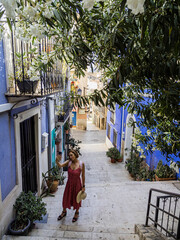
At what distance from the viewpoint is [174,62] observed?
6.74ft

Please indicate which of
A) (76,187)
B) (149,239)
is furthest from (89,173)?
(149,239)

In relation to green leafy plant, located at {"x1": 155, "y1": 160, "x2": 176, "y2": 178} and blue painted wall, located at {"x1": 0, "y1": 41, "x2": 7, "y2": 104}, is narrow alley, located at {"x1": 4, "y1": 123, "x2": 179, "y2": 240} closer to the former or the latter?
green leafy plant, located at {"x1": 155, "y1": 160, "x2": 176, "y2": 178}

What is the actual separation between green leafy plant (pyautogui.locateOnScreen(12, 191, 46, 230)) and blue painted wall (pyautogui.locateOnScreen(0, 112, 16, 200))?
0.36 metres

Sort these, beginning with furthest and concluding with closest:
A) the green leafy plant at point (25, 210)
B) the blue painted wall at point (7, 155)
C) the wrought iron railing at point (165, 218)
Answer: the green leafy plant at point (25, 210), the blue painted wall at point (7, 155), the wrought iron railing at point (165, 218)

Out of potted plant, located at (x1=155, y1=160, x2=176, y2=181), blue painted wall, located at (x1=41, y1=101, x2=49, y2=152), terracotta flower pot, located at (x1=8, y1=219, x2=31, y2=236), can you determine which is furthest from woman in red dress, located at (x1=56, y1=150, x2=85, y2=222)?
potted plant, located at (x1=155, y1=160, x2=176, y2=181)

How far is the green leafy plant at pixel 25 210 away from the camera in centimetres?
351

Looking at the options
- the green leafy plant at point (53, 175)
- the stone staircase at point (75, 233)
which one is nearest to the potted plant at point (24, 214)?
the stone staircase at point (75, 233)

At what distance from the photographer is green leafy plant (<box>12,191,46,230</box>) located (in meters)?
3.51

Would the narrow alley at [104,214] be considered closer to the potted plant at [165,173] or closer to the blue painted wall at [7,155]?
the potted plant at [165,173]

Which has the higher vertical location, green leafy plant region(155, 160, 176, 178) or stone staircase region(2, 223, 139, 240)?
stone staircase region(2, 223, 139, 240)

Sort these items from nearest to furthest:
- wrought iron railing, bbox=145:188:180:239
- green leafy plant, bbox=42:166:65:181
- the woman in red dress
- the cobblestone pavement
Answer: wrought iron railing, bbox=145:188:180:239, the woman in red dress, the cobblestone pavement, green leafy plant, bbox=42:166:65:181

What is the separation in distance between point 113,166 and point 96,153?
315cm

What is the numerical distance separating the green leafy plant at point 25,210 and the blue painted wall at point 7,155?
1.20 ft

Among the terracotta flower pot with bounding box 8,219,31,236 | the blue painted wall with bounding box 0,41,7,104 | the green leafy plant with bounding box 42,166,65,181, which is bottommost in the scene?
the green leafy plant with bounding box 42,166,65,181
